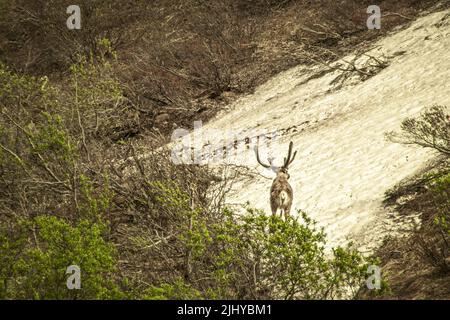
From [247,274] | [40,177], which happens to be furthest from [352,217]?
[40,177]

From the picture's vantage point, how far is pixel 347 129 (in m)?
17.1

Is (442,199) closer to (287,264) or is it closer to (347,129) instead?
(287,264)

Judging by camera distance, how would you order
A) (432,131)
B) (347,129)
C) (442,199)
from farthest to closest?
1. (347,129)
2. (432,131)
3. (442,199)

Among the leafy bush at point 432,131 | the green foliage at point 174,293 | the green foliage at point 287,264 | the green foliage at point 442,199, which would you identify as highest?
the leafy bush at point 432,131

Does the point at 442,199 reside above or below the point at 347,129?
below

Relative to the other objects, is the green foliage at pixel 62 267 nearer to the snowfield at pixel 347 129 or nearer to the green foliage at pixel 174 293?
the green foliage at pixel 174 293

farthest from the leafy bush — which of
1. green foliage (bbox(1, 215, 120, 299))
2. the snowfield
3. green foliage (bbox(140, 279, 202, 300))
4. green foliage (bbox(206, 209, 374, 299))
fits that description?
green foliage (bbox(1, 215, 120, 299))

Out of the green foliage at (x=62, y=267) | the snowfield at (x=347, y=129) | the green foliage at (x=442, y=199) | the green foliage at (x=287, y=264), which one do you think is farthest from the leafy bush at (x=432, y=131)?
the green foliage at (x=62, y=267)

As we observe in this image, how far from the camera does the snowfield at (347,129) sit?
44.4ft

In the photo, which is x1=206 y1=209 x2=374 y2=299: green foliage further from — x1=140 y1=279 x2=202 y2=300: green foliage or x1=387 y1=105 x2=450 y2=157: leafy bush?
x1=387 y1=105 x2=450 y2=157: leafy bush

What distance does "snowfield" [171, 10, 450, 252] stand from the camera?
44.4 feet

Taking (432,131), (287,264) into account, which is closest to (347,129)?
(432,131)
